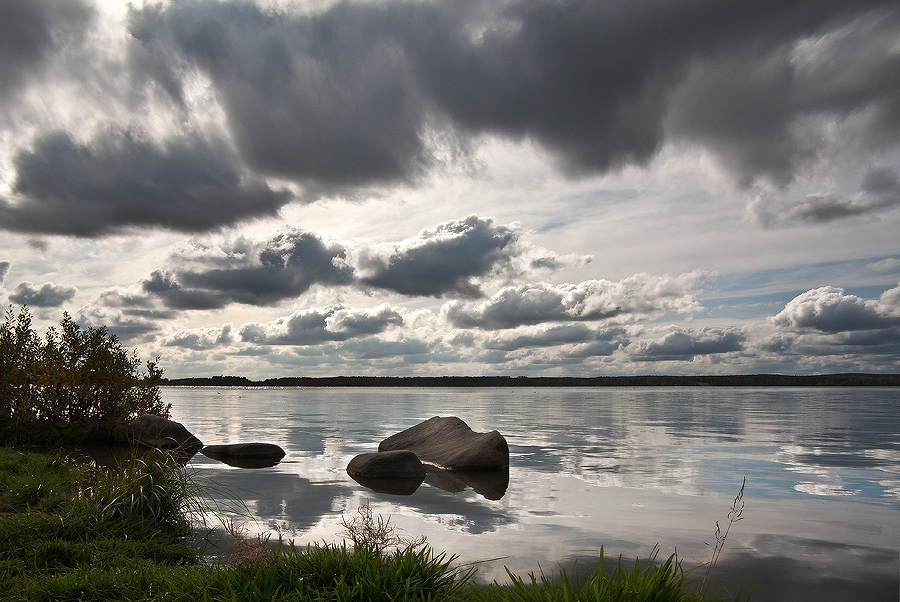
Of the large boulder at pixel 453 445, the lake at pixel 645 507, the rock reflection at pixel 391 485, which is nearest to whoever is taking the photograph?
the lake at pixel 645 507

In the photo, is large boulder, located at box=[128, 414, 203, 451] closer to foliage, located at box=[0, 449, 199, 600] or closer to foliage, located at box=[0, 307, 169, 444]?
foliage, located at box=[0, 307, 169, 444]

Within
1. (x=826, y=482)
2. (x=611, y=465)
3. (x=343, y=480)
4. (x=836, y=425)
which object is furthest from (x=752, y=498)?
(x=836, y=425)

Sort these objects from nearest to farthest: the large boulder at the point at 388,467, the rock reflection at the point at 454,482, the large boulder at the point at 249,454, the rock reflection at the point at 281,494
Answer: the rock reflection at the point at 281,494, the rock reflection at the point at 454,482, the large boulder at the point at 388,467, the large boulder at the point at 249,454

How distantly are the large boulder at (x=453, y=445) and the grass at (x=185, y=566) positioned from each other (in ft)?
25.2

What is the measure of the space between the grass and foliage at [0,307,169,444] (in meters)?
12.1

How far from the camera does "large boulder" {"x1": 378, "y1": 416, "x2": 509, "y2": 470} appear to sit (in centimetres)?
1511

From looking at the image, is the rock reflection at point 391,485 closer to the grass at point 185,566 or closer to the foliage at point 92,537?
the grass at point 185,566

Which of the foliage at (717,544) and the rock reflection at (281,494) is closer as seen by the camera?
the foliage at (717,544)

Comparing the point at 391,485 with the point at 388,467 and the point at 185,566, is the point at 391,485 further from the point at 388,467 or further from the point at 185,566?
the point at 185,566

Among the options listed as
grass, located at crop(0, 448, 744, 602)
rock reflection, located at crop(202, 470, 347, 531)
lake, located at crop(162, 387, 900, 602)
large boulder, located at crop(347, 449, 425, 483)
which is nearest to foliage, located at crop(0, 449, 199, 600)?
grass, located at crop(0, 448, 744, 602)

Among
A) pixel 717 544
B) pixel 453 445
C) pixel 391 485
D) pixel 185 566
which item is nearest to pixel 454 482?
pixel 391 485

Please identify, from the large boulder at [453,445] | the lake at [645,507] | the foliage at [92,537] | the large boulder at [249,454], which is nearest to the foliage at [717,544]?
the lake at [645,507]

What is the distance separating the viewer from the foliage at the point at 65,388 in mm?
18359

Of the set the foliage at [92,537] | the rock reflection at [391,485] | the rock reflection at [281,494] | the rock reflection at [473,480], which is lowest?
the rock reflection at [473,480]
